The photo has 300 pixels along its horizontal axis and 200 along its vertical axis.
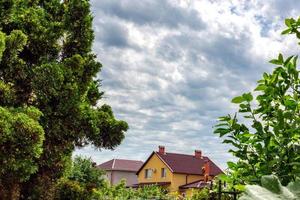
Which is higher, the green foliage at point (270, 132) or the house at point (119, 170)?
the house at point (119, 170)

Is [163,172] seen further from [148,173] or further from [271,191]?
[271,191]

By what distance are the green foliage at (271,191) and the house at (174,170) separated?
142 feet

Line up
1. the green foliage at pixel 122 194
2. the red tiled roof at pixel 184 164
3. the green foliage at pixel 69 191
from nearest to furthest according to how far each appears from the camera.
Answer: the green foliage at pixel 69 191, the green foliage at pixel 122 194, the red tiled roof at pixel 184 164

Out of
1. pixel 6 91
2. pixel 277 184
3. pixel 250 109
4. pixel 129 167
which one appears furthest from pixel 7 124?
pixel 129 167

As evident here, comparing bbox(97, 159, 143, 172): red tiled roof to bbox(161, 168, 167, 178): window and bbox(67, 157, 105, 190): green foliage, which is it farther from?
bbox(67, 157, 105, 190): green foliage

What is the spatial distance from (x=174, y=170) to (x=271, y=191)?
4507cm

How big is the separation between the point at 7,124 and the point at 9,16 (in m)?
5.33

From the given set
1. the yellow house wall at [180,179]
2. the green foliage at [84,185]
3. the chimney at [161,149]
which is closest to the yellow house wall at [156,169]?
the yellow house wall at [180,179]

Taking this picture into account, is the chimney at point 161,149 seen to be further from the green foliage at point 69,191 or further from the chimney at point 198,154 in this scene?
the green foliage at point 69,191

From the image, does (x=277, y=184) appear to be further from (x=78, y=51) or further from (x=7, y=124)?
(x=78, y=51)

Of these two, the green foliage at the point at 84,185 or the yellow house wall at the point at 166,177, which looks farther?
the yellow house wall at the point at 166,177

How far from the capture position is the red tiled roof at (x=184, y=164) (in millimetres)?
45688

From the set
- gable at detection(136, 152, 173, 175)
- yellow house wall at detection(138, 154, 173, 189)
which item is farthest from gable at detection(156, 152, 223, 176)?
yellow house wall at detection(138, 154, 173, 189)

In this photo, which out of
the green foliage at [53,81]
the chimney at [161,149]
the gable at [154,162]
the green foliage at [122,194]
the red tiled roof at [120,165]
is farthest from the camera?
the red tiled roof at [120,165]
